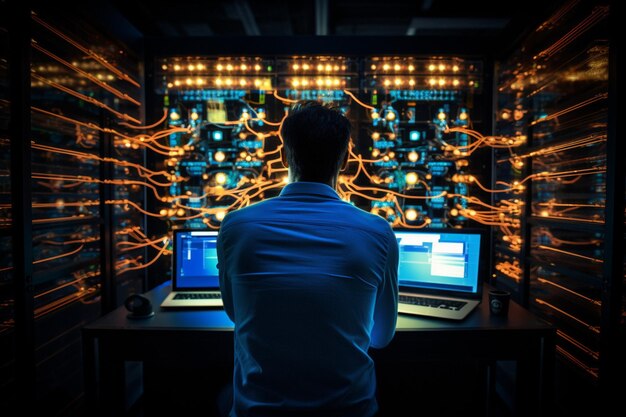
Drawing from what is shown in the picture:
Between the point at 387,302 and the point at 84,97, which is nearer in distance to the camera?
the point at 387,302

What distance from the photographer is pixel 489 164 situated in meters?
2.57

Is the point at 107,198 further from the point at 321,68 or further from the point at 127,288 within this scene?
the point at 321,68

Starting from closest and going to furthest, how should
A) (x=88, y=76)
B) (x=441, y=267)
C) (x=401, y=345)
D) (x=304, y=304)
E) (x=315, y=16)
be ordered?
(x=304, y=304) → (x=401, y=345) → (x=441, y=267) → (x=88, y=76) → (x=315, y=16)

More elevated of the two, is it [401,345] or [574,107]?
[574,107]

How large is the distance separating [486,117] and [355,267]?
2140 millimetres

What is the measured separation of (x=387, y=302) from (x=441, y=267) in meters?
0.97

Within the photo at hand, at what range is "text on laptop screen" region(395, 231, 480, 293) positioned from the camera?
75.4 inches

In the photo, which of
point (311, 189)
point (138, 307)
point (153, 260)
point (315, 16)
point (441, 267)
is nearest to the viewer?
point (311, 189)

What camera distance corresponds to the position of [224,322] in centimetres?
165

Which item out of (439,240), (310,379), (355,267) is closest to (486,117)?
(439,240)

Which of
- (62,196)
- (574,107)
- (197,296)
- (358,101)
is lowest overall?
(197,296)

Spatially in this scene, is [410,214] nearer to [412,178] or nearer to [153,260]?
[412,178]

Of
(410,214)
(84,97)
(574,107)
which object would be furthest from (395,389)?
(84,97)

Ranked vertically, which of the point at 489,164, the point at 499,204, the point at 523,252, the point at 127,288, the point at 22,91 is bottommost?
the point at 127,288
